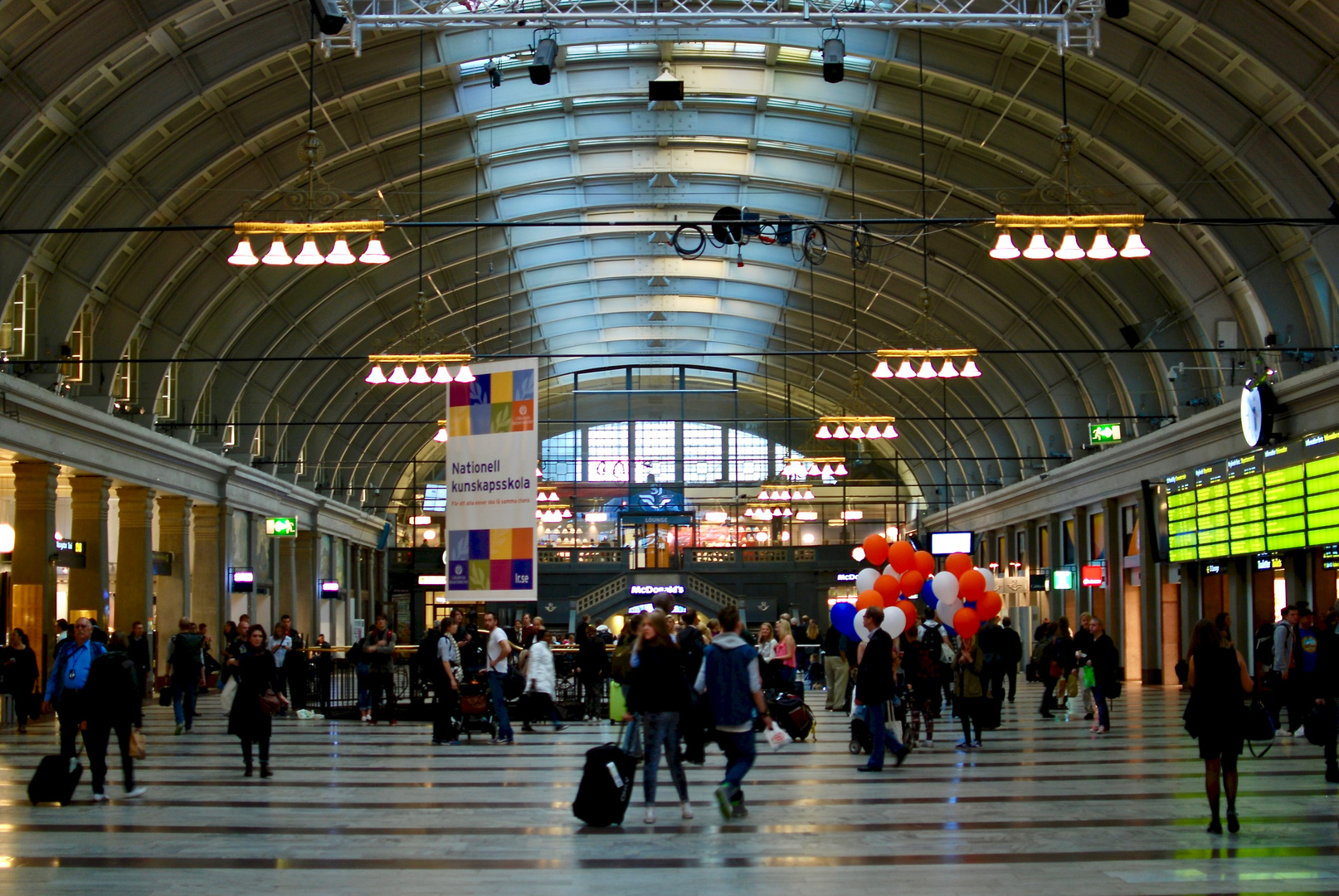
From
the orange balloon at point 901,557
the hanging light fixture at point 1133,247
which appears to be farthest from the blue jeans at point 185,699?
the hanging light fixture at point 1133,247

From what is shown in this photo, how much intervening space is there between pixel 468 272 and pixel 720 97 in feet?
36.2

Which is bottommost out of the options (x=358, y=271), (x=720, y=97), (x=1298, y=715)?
(x=1298, y=715)

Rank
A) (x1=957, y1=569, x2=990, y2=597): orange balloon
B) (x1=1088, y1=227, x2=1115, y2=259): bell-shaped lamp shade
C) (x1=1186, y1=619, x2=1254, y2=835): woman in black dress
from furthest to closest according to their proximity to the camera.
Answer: (x1=957, y1=569, x2=990, y2=597): orange balloon, (x1=1088, y1=227, x2=1115, y2=259): bell-shaped lamp shade, (x1=1186, y1=619, x2=1254, y2=835): woman in black dress

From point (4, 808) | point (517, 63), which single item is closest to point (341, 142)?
point (517, 63)

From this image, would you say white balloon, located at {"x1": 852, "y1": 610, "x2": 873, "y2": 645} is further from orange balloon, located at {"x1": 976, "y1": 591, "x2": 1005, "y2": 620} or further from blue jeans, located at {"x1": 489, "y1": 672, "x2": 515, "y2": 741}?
blue jeans, located at {"x1": 489, "y1": 672, "x2": 515, "y2": 741}

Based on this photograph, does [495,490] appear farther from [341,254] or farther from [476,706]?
[476,706]

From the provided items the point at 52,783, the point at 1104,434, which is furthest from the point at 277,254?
the point at 1104,434

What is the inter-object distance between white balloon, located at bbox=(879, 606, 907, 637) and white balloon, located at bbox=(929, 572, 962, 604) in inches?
78.0

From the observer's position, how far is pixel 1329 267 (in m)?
22.8

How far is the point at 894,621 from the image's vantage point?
1783 cm

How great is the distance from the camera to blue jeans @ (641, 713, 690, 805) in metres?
10.9

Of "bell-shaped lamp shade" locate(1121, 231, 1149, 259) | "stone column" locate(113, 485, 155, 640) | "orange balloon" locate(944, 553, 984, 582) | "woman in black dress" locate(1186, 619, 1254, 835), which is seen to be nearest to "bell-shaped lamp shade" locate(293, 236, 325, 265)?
"bell-shaped lamp shade" locate(1121, 231, 1149, 259)

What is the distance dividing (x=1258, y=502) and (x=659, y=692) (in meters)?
18.5

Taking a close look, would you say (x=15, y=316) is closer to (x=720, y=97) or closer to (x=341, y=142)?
(x=341, y=142)
